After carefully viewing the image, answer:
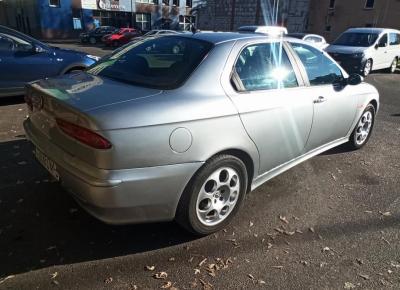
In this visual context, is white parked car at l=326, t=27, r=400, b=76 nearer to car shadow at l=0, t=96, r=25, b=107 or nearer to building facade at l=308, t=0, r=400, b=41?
car shadow at l=0, t=96, r=25, b=107

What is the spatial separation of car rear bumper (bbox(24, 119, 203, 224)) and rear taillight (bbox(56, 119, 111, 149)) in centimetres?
18

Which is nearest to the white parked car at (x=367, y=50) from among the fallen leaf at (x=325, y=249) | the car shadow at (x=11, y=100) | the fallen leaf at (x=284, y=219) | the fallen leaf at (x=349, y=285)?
A: the car shadow at (x=11, y=100)

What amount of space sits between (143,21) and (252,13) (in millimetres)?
13439

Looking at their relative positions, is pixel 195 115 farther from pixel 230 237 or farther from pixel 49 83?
pixel 49 83

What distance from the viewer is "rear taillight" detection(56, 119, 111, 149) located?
2.34 meters

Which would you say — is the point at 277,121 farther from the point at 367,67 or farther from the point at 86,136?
the point at 367,67

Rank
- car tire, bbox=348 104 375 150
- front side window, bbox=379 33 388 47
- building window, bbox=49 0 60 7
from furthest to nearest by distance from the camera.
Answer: building window, bbox=49 0 60 7, front side window, bbox=379 33 388 47, car tire, bbox=348 104 375 150

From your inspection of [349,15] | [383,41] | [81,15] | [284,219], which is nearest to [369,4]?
[349,15]

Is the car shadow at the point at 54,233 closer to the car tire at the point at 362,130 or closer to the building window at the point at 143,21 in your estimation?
the car tire at the point at 362,130

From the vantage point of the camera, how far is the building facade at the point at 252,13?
4053 cm

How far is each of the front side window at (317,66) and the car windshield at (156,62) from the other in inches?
49.0

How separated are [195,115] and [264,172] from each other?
1.14 m

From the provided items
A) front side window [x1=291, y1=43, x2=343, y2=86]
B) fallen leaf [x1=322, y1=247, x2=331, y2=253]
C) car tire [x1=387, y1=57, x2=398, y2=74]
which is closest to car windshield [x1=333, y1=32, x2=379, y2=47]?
car tire [x1=387, y1=57, x2=398, y2=74]

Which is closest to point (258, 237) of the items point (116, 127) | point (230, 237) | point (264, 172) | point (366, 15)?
point (230, 237)
